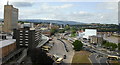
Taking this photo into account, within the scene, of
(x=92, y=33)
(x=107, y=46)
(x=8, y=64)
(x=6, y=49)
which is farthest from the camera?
(x=92, y=33)

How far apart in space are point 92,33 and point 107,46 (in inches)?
454

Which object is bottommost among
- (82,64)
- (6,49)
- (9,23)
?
(82,64)

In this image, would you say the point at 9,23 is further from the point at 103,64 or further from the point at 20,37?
the point at 103,64

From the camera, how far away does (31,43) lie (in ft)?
52.2

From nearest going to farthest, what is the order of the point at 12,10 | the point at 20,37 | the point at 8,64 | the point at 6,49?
the point at 8,64 → the point at 6,49 → the point at 20,37 → the point at 12,10

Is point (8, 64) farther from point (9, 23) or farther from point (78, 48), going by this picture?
point (9, 23)

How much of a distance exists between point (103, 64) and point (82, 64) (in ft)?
4.24

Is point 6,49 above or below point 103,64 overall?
above

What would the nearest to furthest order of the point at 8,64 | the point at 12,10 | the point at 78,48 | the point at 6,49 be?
the point at 8,64 → the point at 6,49 → the point at 78,48 → the point at 12,10

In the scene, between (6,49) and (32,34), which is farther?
(32,34)

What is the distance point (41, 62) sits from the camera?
395 inches

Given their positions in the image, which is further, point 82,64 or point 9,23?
point 9,23

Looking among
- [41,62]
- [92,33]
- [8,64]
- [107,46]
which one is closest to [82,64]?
[41,62]

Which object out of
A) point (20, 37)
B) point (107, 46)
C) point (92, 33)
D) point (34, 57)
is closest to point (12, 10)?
point (92, 33)
